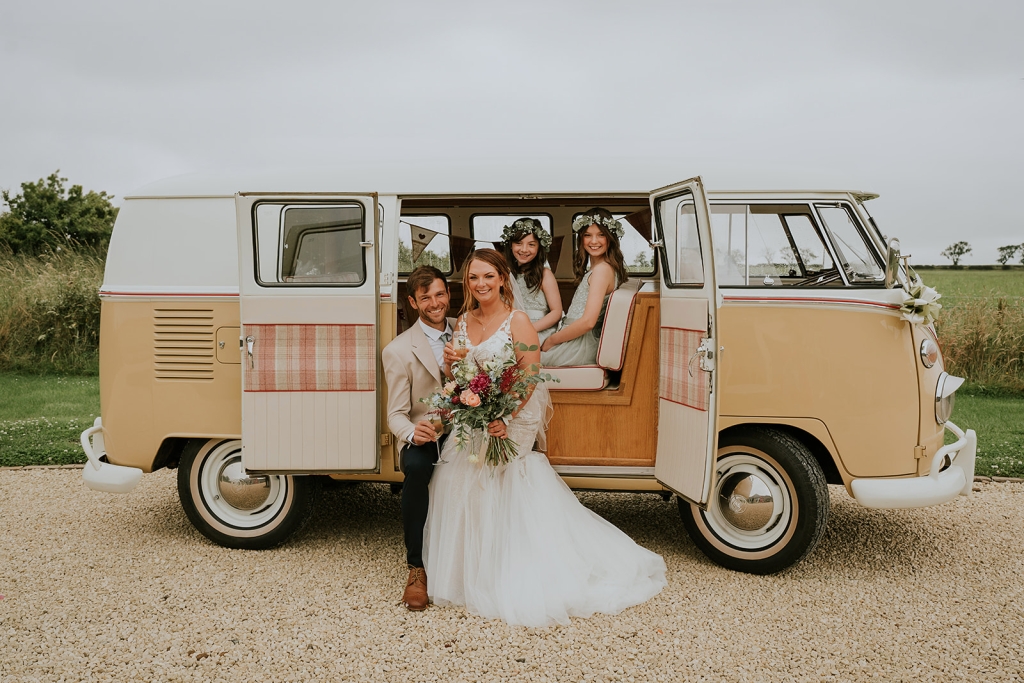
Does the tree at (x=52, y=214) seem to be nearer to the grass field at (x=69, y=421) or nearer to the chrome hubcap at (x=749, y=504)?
the grass field at (x=69, y=421)

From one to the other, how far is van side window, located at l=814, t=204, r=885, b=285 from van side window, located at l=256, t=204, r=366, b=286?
262 cm

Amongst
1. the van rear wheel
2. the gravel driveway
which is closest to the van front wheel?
the gravel driveway

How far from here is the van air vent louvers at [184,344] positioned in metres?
4.71

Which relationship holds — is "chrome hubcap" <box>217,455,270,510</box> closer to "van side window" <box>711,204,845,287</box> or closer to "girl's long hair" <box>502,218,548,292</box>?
"girl's long hair" <box>502,218,548,292</box>

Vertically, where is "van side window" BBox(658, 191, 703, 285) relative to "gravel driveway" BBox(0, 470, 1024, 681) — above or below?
above

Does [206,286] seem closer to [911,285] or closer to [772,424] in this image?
[772,424]

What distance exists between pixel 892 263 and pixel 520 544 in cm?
247

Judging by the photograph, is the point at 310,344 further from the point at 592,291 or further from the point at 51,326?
the point at 51,326

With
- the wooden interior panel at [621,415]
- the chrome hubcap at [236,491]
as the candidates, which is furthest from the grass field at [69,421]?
the wooden interior panel at [621,415]

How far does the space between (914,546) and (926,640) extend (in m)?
1.47

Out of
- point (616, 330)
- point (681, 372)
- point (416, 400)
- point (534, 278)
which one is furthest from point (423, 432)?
point (534, 278)

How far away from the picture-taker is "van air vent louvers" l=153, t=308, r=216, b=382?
471 cm

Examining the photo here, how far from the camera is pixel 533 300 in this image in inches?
206

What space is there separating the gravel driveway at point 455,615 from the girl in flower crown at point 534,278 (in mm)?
1545
